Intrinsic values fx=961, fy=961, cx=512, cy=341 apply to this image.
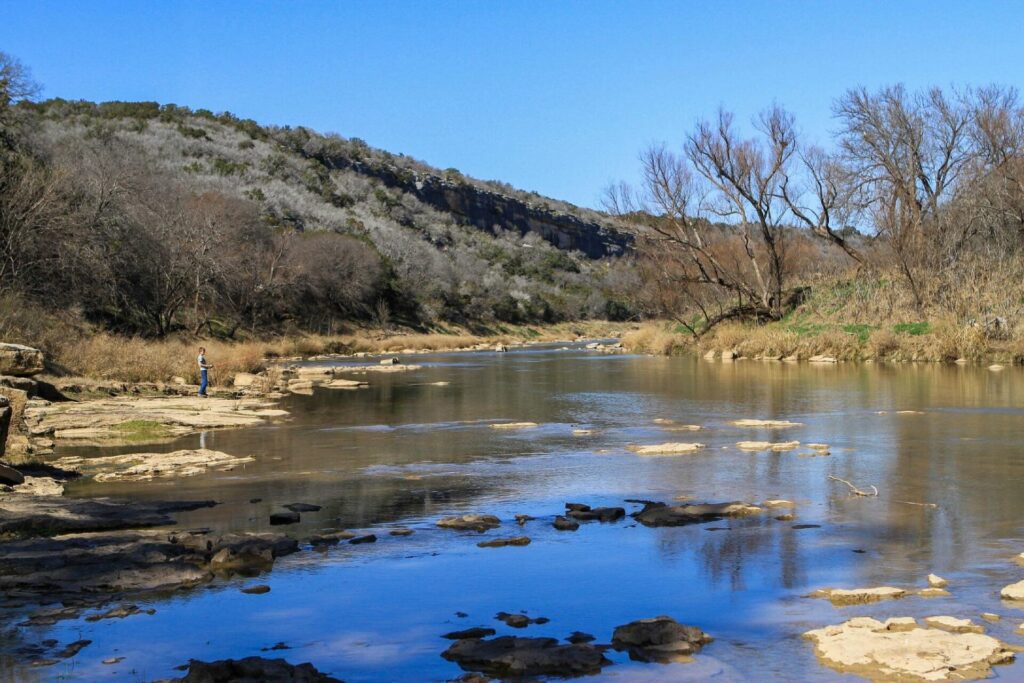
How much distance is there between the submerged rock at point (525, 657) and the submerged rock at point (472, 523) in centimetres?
354

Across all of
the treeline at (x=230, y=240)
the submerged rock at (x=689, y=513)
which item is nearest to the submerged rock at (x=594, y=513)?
the submerged rock at (x=689, y=513)

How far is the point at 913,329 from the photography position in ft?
120

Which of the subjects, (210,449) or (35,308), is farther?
(35,308)

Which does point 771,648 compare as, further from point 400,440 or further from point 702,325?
point 702,325

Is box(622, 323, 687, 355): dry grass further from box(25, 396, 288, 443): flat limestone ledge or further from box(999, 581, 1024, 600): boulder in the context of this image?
box(999, 581, 1024, 600): boulder

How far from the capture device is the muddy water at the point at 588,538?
245 inches

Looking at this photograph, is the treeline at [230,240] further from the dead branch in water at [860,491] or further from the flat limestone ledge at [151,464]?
the dead branch in water at [860,491]

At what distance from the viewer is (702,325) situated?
49000 mm

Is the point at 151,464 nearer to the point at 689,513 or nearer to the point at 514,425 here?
the point at 514,425

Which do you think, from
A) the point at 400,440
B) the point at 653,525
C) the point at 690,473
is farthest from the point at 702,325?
the point at 653,525

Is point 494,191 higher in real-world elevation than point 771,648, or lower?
higher

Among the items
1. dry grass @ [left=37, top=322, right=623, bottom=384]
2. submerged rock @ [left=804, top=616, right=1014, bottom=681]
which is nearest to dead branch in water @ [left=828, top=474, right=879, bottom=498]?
submerged rock @ [left=804, top=616, right=1014, bottom=681]

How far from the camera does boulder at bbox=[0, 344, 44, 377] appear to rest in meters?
19.4

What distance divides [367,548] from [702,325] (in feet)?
137
